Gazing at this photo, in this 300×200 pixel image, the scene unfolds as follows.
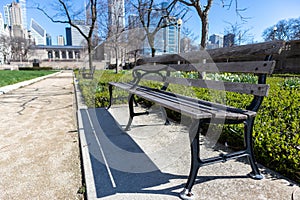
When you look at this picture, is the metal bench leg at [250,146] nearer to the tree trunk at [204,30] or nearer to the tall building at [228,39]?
the tree trunk at [204,30]

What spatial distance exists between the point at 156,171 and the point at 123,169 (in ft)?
1.03

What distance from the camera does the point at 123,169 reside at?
1.92 meters

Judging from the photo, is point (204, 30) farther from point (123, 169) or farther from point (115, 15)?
point (115, 15)

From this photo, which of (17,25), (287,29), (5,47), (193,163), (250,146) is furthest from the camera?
(17,25)

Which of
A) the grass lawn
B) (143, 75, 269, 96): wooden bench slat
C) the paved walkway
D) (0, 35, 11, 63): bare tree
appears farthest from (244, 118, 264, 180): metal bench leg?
(0, 35, 11, 63): bare tree

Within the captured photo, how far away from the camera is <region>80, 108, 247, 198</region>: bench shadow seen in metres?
1.61

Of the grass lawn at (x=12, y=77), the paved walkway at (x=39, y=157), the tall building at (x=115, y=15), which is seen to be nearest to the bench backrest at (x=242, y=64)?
the paved walkway at (x=39, y=157)

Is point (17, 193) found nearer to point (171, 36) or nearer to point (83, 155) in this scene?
point (83, 155)

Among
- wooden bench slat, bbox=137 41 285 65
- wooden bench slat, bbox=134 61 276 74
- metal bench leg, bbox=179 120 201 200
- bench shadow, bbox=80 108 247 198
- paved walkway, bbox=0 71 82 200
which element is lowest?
paved walkway, bbox=0 71 82 200

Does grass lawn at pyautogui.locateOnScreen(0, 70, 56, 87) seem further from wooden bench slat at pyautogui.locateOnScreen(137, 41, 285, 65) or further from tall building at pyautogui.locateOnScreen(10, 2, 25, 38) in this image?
tall building at pyautogui.locateOnScreen(10, 2, 25, 38)

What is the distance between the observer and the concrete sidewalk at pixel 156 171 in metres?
1.53

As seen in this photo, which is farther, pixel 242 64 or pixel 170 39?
pixel 170 39

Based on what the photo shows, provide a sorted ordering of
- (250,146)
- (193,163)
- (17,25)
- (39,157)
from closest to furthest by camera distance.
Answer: (193,163)
(250,146)
(39,157)
(17,25)

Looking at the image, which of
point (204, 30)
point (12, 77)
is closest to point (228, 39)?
point (204, 30)
